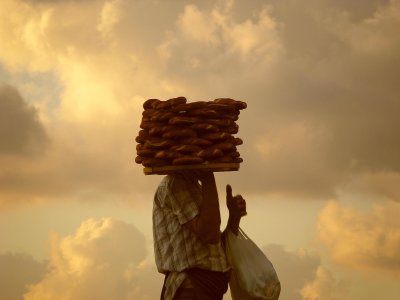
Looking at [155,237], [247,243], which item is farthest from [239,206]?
[155,237]

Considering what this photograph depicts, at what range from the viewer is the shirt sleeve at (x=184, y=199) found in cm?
838

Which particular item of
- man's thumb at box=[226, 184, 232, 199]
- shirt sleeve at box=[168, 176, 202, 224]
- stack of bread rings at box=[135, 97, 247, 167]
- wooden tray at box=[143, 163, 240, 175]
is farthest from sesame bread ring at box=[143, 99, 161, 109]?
man's thumb at box=[226, 184, 232, 199]

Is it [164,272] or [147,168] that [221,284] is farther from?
[147,168]

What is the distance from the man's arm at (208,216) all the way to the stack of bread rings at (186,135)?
206 mm

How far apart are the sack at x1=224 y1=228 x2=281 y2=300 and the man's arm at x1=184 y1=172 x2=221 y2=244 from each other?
61cm

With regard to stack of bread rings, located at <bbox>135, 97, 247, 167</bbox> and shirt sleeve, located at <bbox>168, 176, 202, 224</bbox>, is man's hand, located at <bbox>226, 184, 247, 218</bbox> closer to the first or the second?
shirt sleeve, located at <bbox>168, 176, 202, 224</bbox>

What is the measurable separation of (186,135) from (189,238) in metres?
0.92

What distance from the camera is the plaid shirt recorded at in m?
8.41

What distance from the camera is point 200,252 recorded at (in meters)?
8.45

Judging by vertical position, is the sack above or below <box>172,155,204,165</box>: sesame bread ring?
below

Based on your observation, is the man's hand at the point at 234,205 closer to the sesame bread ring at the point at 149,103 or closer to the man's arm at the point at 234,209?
the man's arm at the point at 234,209

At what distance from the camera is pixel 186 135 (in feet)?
27.0

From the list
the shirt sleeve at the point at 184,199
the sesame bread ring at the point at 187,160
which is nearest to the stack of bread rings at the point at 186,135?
the sesame bread ring at the point at 187,160

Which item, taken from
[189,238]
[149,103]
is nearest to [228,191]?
[189,238]
